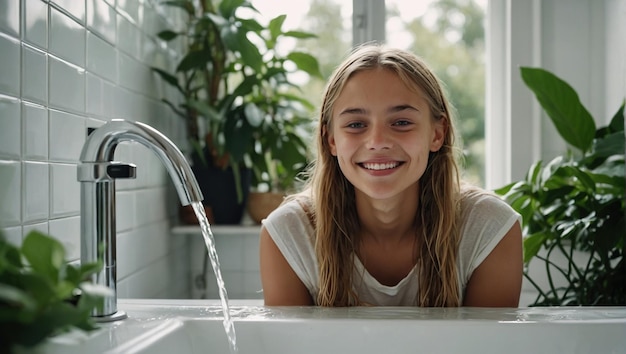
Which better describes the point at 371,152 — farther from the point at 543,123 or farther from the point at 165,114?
the point at 543,123

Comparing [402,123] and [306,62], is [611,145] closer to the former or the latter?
[402,123]

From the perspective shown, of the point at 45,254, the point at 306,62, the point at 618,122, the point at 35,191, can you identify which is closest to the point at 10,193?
the point at 35,191

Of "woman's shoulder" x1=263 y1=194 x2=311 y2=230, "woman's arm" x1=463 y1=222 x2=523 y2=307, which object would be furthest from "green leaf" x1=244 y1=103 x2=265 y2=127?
"woman's arm" x1=463 y1=222 x2=523 y2=307

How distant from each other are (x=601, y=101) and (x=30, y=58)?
5.03ft

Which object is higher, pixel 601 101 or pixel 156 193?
pixel 601 101

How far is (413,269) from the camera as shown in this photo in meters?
1.17

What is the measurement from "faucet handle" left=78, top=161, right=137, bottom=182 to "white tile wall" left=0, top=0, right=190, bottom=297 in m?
0.10

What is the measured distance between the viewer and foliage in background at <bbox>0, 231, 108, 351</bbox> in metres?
0.37

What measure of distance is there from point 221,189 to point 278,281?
65 cm

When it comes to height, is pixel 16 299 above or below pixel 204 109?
below

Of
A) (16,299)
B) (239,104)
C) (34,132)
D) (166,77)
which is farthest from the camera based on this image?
(239,104)

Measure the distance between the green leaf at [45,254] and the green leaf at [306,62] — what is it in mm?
1409

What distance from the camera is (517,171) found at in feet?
5.87

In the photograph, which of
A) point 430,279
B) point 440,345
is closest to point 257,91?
point 430,279
